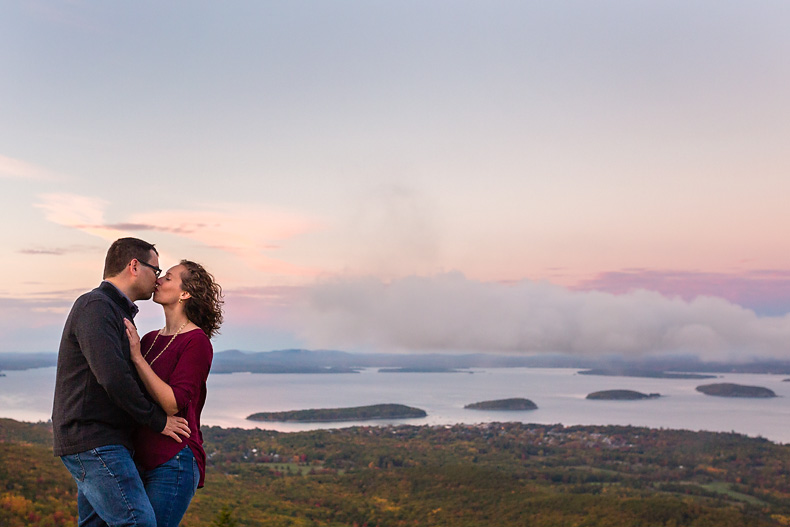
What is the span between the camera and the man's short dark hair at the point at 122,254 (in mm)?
2559

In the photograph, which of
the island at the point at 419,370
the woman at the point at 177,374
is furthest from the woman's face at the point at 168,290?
the island at the point at 419,370

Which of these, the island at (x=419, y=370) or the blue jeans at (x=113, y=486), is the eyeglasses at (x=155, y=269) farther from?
the island at (x=419, y=370)

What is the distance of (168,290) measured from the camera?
2662mm

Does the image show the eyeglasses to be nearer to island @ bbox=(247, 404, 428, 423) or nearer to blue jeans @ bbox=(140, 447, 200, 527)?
blue jeans @ bbox=(140, 447, 200, 527)

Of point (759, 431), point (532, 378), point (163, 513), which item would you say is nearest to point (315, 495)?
point (163, 513)

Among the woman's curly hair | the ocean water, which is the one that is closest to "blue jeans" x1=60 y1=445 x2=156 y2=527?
the woman's curly hair

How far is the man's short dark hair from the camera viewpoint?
256 centimetres

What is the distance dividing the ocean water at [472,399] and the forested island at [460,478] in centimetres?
1029

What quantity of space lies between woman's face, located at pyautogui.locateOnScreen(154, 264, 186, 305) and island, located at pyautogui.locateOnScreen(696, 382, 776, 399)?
110697 mm

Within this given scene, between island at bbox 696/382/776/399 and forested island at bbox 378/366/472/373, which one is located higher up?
island at bbox 696/382/776/399

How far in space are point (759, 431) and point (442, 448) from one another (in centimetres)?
3632

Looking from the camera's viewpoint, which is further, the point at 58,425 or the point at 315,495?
the point at 315,495

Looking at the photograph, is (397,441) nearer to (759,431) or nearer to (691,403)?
(759,431)

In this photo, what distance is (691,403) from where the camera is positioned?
91.3 m
